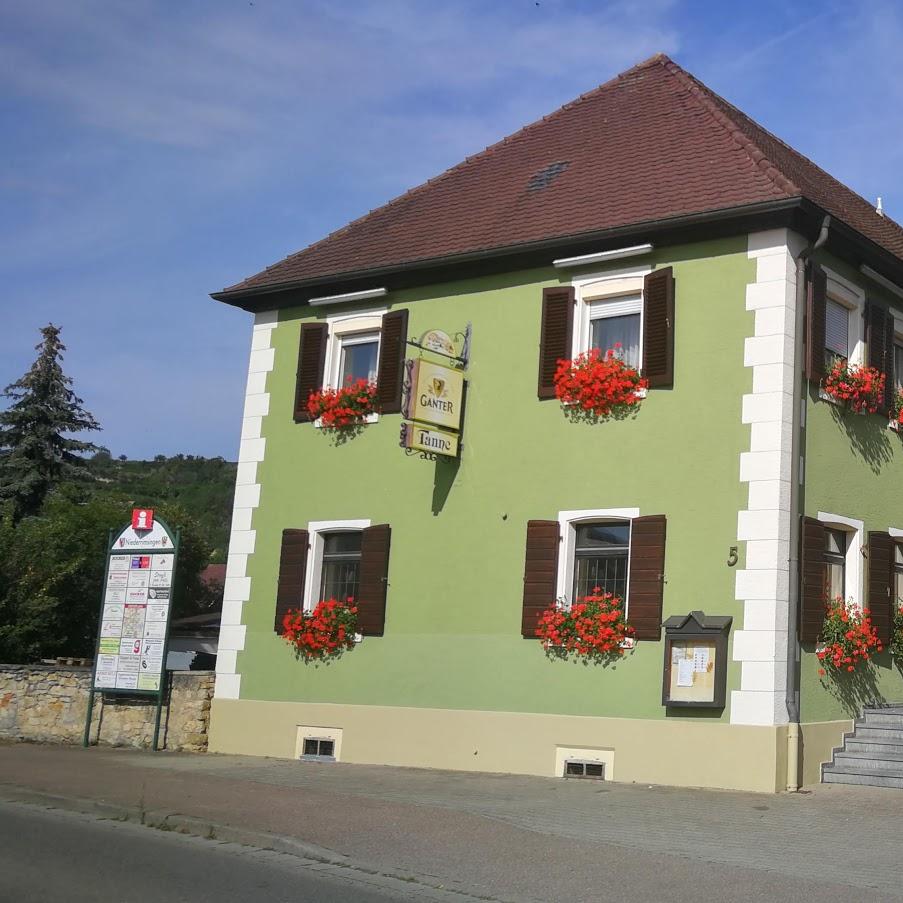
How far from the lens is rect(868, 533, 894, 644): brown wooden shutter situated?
15266mm

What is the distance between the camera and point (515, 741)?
1503 cm

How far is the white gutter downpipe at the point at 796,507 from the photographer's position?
13.3 m

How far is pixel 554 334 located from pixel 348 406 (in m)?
3.23

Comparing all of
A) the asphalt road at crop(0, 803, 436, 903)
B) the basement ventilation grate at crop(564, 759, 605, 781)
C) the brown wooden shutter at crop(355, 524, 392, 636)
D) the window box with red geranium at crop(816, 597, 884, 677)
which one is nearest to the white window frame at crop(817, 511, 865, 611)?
the window box with red geranium at crop(816, 597, 884, 677)

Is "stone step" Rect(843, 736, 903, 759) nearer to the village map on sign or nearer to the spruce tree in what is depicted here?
the village map on sign

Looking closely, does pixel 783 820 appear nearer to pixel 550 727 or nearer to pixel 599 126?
pixel 550 727

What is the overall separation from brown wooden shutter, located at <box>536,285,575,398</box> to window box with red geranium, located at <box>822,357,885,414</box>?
10.2 ft

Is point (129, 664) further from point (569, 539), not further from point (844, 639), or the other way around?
point (844, 639)

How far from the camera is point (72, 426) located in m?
40.0

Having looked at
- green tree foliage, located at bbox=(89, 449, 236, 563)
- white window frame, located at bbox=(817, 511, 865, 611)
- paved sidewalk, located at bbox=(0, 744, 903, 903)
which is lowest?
paved sidewalk, located at bbox=(0, 744, 903, 903)

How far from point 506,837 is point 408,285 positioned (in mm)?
9171

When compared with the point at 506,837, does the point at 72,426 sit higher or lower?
higher

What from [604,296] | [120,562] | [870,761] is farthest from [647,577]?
[120,562]

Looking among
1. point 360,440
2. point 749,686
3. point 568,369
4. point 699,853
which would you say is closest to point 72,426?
point 360,440
